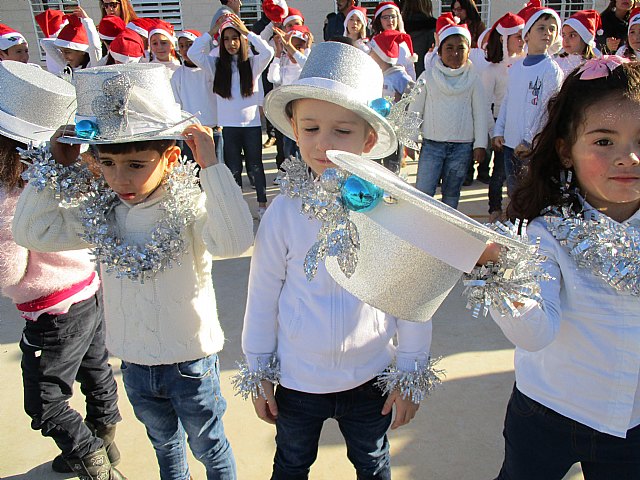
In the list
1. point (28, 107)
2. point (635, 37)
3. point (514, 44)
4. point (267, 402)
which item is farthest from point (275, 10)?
point (267, 402)

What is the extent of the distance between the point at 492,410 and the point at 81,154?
2030 mm

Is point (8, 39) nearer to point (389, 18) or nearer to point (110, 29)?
point (110, 29)

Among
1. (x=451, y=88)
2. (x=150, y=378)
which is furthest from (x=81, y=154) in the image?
(x=451, y=88)

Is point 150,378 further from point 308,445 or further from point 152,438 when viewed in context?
point 308,445

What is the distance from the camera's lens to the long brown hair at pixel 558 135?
137cm

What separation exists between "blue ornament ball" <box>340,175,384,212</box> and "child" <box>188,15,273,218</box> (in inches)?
169

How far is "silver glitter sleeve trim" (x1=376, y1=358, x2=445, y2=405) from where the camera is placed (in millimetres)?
1535

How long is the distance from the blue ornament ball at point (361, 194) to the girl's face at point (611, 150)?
0.71 m

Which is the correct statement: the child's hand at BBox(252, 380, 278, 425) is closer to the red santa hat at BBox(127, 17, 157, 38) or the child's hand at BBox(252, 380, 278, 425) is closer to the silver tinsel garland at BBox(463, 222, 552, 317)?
the silver tinsel garland at BBox(463, 222, 552, 317)

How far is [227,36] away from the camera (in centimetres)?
502

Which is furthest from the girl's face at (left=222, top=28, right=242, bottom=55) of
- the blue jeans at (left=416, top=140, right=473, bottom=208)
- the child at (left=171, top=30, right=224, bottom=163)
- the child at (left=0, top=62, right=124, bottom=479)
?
the child at (left=0, top=62, right=124, bottom=479)

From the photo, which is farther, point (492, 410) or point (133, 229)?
point (492, 410)

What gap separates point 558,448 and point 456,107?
3.41 m

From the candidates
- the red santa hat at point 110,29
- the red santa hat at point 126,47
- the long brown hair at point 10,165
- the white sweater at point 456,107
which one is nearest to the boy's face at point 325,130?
the long brown hair at point 10,165
